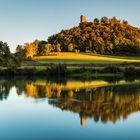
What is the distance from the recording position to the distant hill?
104m

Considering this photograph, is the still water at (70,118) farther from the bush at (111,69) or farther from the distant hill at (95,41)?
the distant hill at (95,41)

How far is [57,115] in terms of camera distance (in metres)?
22.9

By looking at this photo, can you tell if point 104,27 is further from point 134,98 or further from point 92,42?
point 134,98

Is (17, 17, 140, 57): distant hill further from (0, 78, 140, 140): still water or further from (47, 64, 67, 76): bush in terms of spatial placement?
(0, 78, 140, 140): still water

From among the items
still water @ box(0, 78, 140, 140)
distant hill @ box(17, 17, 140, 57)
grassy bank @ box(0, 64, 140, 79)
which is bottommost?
still water @ box(0, 78, 140, 140)

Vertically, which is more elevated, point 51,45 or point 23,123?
point 51,45

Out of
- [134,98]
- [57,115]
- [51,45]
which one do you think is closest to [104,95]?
[134,98]

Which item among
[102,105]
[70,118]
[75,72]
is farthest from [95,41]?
[70,118]

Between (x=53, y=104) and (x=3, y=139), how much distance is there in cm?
1139

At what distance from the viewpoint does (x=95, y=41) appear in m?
107

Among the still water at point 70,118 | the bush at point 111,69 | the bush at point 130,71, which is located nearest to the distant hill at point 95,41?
the bush at point 111,69

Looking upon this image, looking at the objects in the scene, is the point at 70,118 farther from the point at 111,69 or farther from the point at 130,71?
the point at 111,69

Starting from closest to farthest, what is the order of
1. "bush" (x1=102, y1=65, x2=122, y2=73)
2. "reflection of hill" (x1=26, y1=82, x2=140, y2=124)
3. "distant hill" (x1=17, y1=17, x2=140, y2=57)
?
"reflection of hill" (x1=26, y1=82, x2=140, y2=124)
"bush" (x1=102, y1=65, x2=122, y2=73)
"distant hill" (x1=17, y1=17, x2=140, y2=57)

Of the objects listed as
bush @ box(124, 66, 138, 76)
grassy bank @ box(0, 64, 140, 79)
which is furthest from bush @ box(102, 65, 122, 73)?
bush @ box(124, 66, 138, 76)
